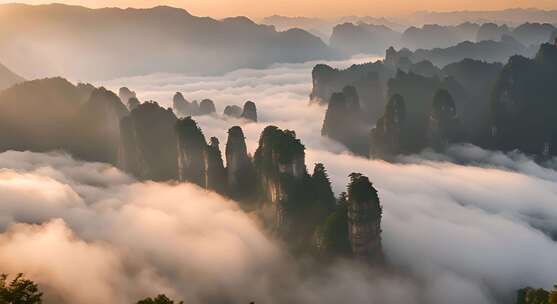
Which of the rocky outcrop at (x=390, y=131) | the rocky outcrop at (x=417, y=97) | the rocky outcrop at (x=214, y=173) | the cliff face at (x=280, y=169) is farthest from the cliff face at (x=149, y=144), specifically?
the rocky outcrop at (x=417, y=97)

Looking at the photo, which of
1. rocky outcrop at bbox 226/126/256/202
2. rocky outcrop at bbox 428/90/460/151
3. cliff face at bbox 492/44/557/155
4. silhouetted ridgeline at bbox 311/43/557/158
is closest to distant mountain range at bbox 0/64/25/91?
silhouetted ridgeline at bbox 311/43/557/158

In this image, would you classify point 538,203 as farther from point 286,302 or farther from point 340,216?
point 286,302

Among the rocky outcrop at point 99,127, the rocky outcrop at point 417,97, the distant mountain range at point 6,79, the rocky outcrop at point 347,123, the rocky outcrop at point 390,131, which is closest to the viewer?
the rocky outcrop at point 99,127

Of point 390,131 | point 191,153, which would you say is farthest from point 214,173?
point 390,131

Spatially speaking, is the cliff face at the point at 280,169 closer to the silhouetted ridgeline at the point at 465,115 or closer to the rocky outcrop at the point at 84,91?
the silhouetted ridgeline at the point at 465,115

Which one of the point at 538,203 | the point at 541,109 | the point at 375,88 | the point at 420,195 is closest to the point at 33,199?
the point at 420,195
